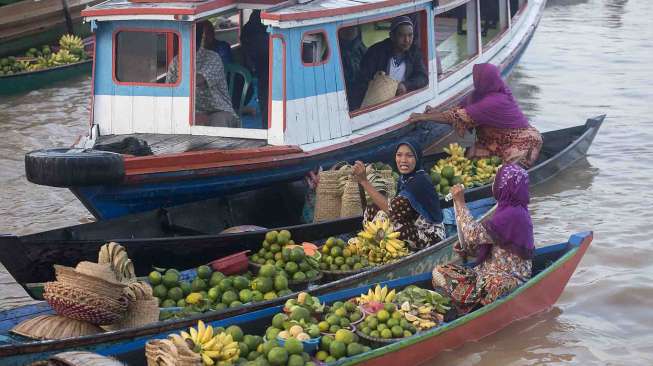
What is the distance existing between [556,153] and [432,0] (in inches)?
90.2

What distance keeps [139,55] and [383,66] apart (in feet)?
7.86

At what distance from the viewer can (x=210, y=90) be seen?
313 inches

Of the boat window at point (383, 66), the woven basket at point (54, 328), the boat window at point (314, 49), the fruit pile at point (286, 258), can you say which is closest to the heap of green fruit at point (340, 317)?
the fruit pile at point (286, 258)

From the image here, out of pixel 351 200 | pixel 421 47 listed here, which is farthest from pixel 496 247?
pixel 421 47

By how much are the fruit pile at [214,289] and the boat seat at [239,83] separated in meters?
2.91

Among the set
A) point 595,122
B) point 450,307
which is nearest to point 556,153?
point 595,122

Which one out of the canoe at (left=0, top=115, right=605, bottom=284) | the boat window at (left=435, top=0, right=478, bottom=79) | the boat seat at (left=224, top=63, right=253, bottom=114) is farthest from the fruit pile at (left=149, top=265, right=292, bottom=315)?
the boat window at (left=435, top=0, right=478, bottom=79)

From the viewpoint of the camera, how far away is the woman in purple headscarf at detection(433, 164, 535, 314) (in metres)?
6.01

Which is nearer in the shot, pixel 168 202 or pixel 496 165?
pixel 168 202

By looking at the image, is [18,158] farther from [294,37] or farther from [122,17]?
[294,37]

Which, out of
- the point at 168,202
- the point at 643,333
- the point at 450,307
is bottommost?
the point at 643,333

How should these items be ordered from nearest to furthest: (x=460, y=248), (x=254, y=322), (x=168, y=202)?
(x=254, y=322), (x=460, y=248), (x=168, y=202)

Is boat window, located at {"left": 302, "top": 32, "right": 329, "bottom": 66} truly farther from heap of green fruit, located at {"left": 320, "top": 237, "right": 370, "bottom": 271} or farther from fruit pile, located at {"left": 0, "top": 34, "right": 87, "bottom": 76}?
fruit pile, located at {"left": 0, "top": 34, "right": 87, "bottom": 76}

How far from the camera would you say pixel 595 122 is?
10.3 meters
